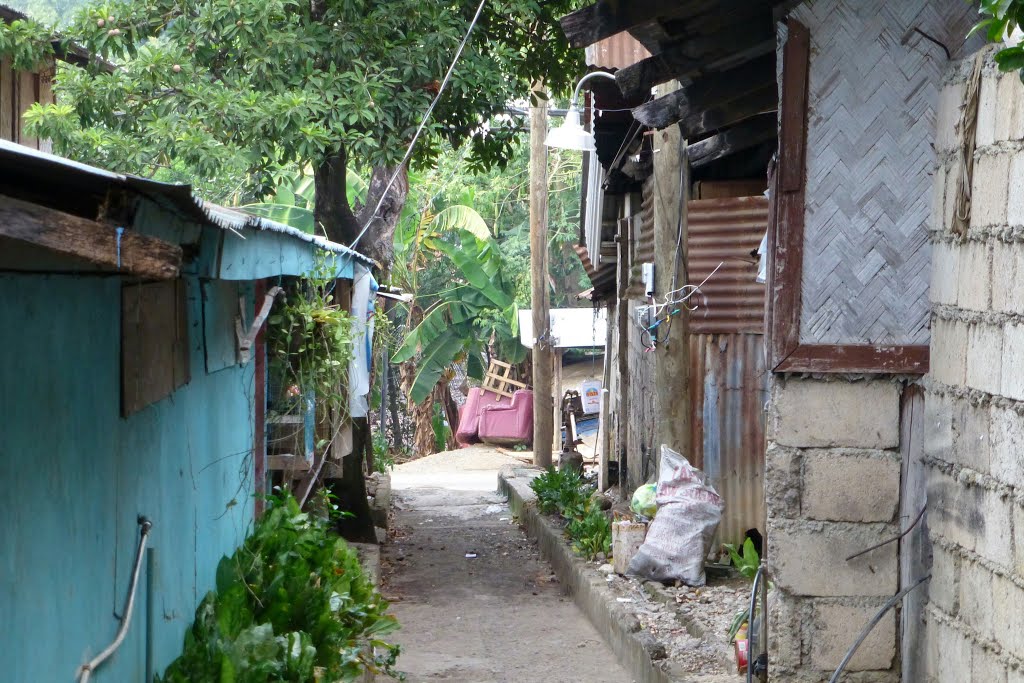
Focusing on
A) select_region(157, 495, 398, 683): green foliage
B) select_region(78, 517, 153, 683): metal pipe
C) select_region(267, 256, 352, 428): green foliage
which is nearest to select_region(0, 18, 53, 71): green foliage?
select_region(267, 256, 352, 428): green foliage

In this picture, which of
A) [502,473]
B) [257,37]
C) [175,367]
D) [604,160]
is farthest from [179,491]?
[502,473]

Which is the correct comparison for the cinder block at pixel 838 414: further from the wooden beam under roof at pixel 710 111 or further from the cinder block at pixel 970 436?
the wooden beam under roof at pixel 710 111

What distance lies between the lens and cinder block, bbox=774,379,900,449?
471cm

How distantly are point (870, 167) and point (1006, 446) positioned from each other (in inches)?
62.5

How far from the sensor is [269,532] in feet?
23.9

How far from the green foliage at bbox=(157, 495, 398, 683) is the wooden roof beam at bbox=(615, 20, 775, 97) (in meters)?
3.41

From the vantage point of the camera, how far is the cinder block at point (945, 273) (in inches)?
169

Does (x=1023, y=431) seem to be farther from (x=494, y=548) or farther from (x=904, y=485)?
(x=494, y=548)

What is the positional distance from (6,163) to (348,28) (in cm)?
842

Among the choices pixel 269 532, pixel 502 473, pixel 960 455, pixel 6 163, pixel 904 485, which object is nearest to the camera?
pixel 6 163

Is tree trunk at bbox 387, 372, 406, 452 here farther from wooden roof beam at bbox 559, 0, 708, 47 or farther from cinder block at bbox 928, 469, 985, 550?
cinder block at bbox 928, 469, 985, 550

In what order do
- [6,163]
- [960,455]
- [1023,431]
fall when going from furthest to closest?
1. [960,455]
2. [1023,431]
3. [6,163]

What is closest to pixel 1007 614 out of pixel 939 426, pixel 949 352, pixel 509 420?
pixel 939 426

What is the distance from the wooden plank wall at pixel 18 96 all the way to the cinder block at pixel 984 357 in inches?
388
